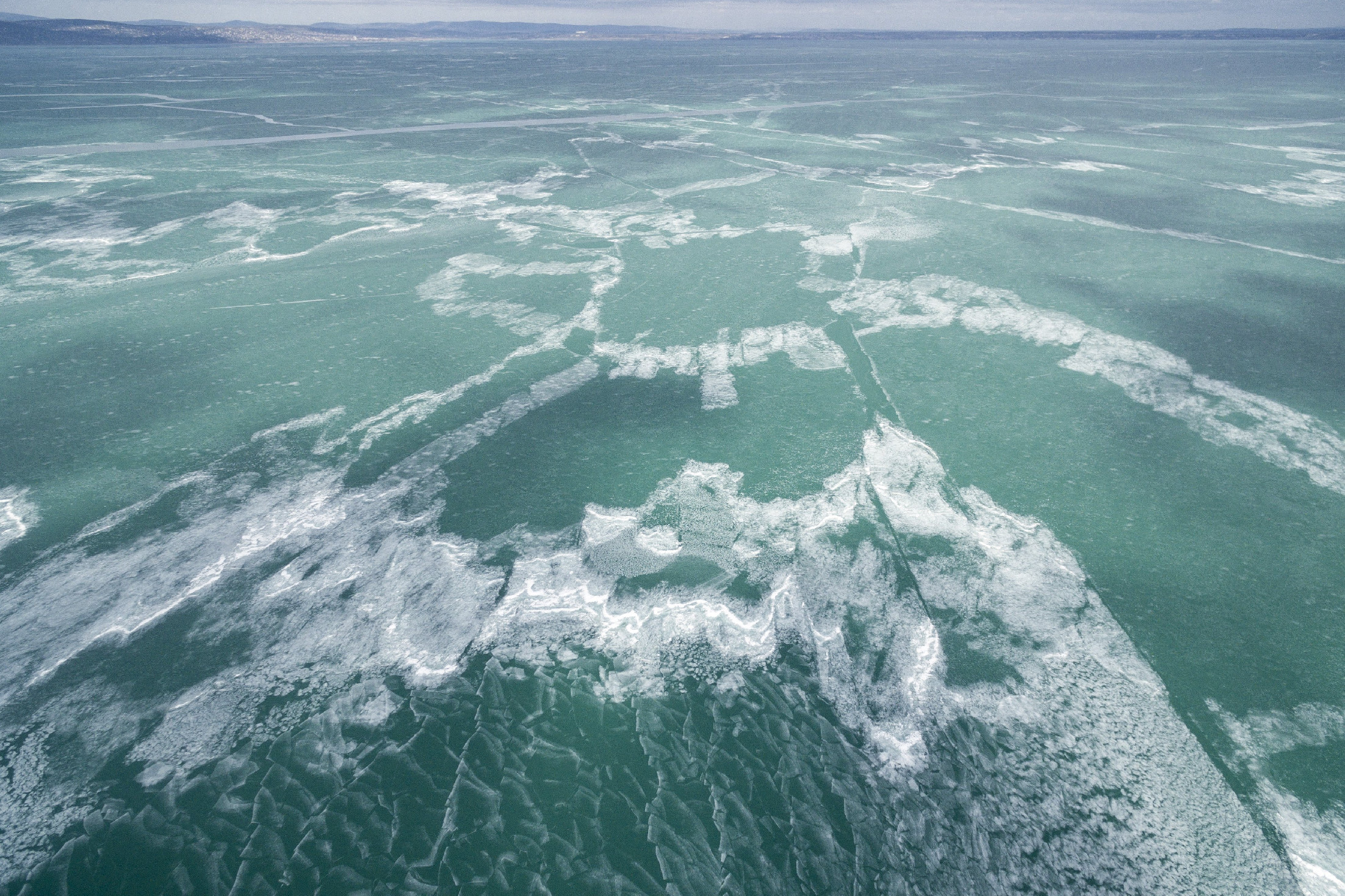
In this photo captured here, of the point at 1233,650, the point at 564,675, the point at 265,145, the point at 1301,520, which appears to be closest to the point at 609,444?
the point at 564,675

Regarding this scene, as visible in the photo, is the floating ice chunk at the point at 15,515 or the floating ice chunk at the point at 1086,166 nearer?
the floating ice chunk at the point at 15,515

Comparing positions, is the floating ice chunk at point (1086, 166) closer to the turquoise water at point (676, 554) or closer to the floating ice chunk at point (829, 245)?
the turquoise water at point (676, 554)

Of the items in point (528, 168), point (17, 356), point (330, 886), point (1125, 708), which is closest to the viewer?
point (330, 886)

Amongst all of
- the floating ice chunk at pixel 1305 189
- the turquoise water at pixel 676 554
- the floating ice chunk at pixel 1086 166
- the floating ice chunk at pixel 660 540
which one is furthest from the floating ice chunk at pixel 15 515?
the floating ice chunk at pixel 1305 189

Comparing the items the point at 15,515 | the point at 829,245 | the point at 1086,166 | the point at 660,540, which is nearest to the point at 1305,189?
the point at 1086,166

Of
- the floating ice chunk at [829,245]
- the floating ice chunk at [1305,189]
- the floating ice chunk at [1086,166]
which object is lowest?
the floating ice chunk at [829,245]

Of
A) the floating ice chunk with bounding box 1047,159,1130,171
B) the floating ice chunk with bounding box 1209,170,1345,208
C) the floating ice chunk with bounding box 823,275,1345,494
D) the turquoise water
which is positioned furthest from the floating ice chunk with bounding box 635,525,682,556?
the floating ice chunk with bounding box 1047,159,1130,171

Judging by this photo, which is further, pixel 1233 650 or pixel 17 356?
pixel 17 356

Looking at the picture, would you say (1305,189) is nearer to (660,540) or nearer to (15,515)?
(660,540)

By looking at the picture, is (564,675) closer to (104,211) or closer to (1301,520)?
(1301,520)
